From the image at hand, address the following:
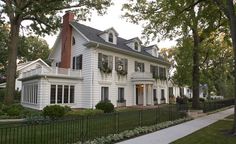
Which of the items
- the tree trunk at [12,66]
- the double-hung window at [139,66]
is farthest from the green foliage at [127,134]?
the double-hung window at [139,66]

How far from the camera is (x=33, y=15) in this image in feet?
78.0

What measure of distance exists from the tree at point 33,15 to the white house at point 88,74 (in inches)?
93.9

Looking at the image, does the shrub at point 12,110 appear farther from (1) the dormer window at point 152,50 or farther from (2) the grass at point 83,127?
(1) the dormer window at point 152,50

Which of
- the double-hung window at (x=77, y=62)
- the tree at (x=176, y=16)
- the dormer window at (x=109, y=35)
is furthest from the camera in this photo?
the dormer window at (x=109, y=35)

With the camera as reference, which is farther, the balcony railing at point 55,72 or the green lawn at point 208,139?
the balcony railing at point 55,72

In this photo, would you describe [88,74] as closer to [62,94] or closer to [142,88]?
[62,94]

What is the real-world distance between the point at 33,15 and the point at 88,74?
25.4 ft

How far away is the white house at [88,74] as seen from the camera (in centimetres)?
2348

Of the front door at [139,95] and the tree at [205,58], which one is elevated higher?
the tree at [205,58]

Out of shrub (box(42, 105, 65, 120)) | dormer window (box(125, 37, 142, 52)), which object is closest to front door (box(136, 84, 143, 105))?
dormer window (box(125, 37, 142, 52))

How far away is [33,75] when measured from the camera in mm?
23766

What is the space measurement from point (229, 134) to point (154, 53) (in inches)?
988

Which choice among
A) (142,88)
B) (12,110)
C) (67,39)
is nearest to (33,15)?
(67,39)

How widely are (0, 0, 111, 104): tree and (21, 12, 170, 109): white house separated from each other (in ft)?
7.83
